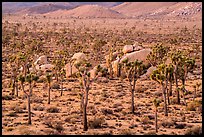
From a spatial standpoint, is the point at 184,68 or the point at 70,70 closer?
the point at 184,68

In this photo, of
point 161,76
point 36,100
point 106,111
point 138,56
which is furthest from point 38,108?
point 138,56

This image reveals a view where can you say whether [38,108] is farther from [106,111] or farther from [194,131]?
[194,131]

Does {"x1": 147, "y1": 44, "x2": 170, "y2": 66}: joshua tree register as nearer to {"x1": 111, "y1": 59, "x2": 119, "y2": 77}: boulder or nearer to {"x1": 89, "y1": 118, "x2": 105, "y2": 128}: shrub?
{"x1": 111, "y1": 59, "x2": 119, "y2": 77}: boulder

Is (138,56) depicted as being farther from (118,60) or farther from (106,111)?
(106,111)

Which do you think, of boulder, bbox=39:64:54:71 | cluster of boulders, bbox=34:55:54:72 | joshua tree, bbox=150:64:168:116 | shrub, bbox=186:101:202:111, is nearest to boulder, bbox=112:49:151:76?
cluster of boulders, bbox=34:55:54:72

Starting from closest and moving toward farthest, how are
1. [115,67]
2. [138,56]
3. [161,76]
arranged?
[161,76] → [138,56] → [115,67]

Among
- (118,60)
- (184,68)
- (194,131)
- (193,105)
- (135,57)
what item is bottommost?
(194,131)

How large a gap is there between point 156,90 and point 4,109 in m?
15.2

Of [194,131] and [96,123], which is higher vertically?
[96,123]

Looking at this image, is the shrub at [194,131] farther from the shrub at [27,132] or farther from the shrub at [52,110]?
the shrub at [52,110]

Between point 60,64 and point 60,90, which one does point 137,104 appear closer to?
point 60,90

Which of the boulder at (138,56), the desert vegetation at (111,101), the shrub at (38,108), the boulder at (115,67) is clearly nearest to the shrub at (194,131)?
the desert vegetation at (111,101)

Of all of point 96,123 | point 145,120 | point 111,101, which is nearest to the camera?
point 96,123

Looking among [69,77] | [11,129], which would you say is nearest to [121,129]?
[11,129]
